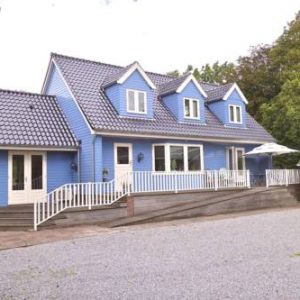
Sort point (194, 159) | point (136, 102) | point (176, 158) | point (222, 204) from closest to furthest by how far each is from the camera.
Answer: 1. point (222, 204)
2. point (136, 102)
3. point (176, 158)
4. point (194, 159)

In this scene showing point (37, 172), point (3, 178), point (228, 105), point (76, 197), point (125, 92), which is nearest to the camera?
point (76, 197)

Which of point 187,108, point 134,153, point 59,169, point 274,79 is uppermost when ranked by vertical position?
point 274,79

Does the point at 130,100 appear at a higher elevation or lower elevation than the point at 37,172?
higher

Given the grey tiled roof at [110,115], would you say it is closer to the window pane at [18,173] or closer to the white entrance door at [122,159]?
the white entrance door at [122,159]

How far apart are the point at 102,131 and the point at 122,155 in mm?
2158

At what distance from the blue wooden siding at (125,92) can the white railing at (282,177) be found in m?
6.87

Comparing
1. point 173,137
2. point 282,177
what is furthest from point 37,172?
point 282,177

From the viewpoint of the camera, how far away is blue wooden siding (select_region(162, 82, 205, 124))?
21750mm

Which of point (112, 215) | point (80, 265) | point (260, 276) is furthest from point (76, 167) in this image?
point (260, 276)

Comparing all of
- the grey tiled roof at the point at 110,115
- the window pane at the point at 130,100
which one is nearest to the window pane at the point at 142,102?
the window pane at the point at 130,100

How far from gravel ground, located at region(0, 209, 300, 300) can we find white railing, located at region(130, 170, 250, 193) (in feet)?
13.0

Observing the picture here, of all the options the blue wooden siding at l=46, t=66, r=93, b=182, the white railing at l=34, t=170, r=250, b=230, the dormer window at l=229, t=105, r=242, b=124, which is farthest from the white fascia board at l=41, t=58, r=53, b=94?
→ the dormer window at l=229, t=105, r=242, b=124

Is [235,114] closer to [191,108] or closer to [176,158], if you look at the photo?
[191,108]

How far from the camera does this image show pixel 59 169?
60.2ft
